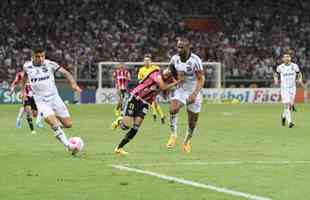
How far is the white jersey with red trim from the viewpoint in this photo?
16719 mm

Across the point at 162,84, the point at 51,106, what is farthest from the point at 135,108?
the point at 51,106

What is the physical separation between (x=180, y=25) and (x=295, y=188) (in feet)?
157

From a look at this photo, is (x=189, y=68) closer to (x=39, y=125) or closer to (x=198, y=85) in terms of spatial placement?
(x=198, y=85)

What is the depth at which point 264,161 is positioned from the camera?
595 inches

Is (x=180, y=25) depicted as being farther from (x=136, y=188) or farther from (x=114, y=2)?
(x=136, y=188)

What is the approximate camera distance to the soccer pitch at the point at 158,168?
10.9 meters

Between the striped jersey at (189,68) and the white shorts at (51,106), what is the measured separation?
8.60 feet

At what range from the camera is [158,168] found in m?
13.9

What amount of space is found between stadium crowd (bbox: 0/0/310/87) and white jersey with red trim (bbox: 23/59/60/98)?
3313 cm

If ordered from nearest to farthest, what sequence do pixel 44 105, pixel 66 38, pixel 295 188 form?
pixel 295 188 → pixel 44 105 → pixel 66 38

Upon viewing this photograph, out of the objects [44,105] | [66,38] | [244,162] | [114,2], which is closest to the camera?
[244,162]

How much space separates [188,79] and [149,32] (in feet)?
128

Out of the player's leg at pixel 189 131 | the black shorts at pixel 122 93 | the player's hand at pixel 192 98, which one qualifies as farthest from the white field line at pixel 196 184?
the black shorts at pixel 122 93

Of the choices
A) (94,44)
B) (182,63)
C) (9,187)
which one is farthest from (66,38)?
(9,187)
